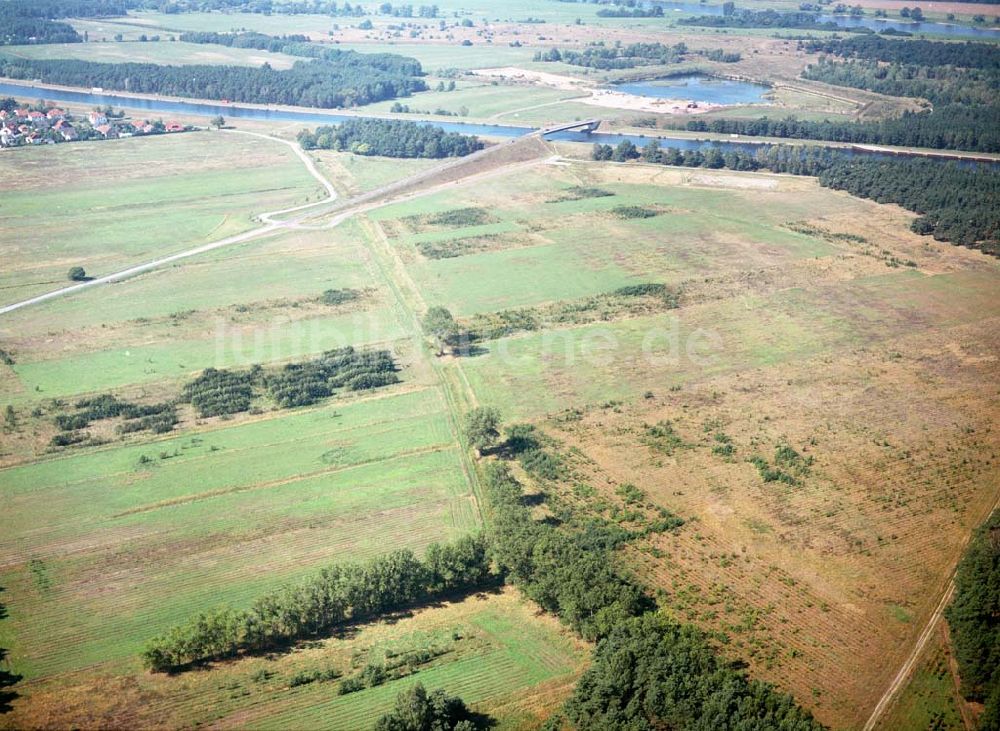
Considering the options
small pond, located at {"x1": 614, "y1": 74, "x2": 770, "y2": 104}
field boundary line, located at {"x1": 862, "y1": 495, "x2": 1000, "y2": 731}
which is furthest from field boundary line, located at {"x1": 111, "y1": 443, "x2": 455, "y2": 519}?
small pond, located at {"x1": 614, "y1": 74, "x2": 770, "y2": 104}

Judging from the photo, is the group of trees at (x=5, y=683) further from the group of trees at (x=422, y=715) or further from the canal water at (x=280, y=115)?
the canal water at (x=280, y=115)

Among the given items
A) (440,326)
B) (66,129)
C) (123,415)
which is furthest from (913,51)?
(123,415)

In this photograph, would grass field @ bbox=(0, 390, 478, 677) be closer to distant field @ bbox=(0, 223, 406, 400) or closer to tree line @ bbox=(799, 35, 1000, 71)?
distant field @ bbox=(0, 223, 406, 400)

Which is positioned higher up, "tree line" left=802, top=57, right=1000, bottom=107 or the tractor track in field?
"tree line" left=802, top=57, right=1000, bottom=107

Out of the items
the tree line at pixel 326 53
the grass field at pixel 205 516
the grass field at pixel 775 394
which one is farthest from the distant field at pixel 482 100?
the grass field at pixel 205 516

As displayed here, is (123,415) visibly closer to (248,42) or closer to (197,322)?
(197,322)
